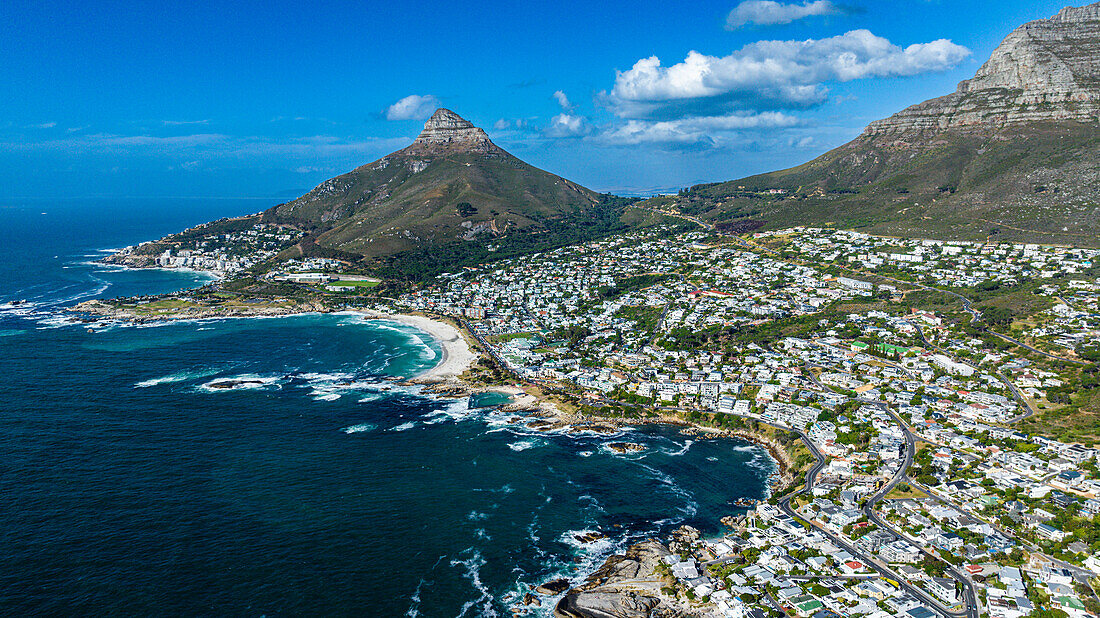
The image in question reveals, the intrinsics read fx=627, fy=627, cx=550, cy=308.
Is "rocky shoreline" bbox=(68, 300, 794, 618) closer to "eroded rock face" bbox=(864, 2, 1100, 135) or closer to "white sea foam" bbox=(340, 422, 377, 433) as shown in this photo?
"white sea foam" bbox=(340, 422, 377, 433)

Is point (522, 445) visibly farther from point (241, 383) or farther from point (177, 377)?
point (177, 377)

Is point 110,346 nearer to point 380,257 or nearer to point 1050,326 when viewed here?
point 380,257

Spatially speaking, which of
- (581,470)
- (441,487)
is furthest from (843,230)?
(441,487)

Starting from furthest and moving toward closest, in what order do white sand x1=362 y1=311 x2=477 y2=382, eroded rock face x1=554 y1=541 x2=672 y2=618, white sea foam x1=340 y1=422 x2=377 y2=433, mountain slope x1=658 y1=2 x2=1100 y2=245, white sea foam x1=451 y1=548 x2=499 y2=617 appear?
mountain slope x1=658 y1=2 x2=1100 y2=245 < white sand x1=362 y1=311 x2=477 y2=382 < white sea foam x1=340 y1=422 x2=377 y2=433 < white sea foam x1=451 y1=548 x2=499 y2=617 < eroded rock face x1=554 y1=541 x2=672 y2=618

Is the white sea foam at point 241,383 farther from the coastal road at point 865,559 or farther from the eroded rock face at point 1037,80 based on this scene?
the eroded rock face at point 1037,80

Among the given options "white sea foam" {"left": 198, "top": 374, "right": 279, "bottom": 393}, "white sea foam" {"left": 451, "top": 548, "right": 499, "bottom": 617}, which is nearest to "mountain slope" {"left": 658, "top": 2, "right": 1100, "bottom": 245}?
"white sea foam" {"left": 451, "top": 548, "right": 499, "bottom": 617}

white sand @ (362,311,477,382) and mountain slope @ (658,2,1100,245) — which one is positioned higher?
mountain slope @ (658,2,1100,245)

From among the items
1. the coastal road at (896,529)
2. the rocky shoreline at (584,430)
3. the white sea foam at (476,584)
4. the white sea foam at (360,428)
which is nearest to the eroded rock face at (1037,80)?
the coastal road at (896,529)
